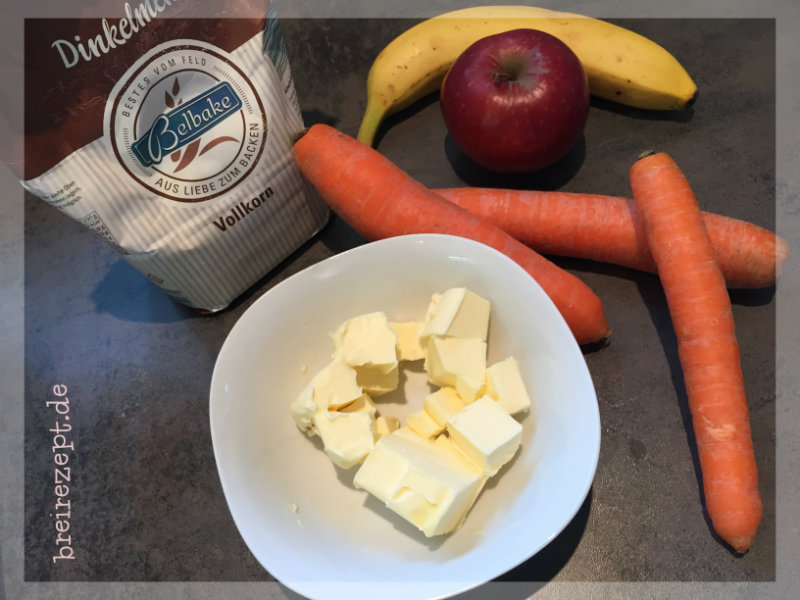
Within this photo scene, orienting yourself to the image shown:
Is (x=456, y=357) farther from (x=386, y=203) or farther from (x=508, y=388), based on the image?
(x=386, y=203)

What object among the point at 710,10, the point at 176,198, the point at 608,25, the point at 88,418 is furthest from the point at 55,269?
the point at 710,10

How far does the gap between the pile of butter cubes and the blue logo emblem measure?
0.38 metres

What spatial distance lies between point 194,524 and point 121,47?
2.47ft

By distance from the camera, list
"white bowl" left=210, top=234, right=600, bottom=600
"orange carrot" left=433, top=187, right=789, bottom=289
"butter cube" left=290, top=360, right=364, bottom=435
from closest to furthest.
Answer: "white bowl" left=210, top=234, right=600, bottom=600 → "butter cube" left=290, top=360, right=364, bottom=435 → "orange carrot" left=433, top=187, right=789, bottom=289

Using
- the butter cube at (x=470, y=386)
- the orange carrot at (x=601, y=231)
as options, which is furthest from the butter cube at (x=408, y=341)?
the orange carrot at (x=601, y=231)

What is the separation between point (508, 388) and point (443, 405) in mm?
103

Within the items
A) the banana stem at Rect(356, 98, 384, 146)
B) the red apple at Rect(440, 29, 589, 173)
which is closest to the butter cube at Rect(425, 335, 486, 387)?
the red apple at Rect(440, 29, 589, 173)

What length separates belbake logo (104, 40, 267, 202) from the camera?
34.8 inches

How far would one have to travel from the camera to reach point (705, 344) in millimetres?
995

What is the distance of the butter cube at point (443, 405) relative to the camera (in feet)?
3.03

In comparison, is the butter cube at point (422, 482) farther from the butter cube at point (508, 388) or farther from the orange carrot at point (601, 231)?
the orange carrot at point (601, 231)

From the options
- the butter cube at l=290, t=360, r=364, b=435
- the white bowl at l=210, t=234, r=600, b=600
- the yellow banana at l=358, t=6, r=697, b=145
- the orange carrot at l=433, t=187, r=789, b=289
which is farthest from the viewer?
the yellow banana at l=358, t=6, r=697, b=145

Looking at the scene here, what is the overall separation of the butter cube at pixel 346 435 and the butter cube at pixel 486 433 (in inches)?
4.8

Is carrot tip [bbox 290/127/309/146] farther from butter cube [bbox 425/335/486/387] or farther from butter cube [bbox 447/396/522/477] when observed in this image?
butter cube [bbox 447/396/522/477]
